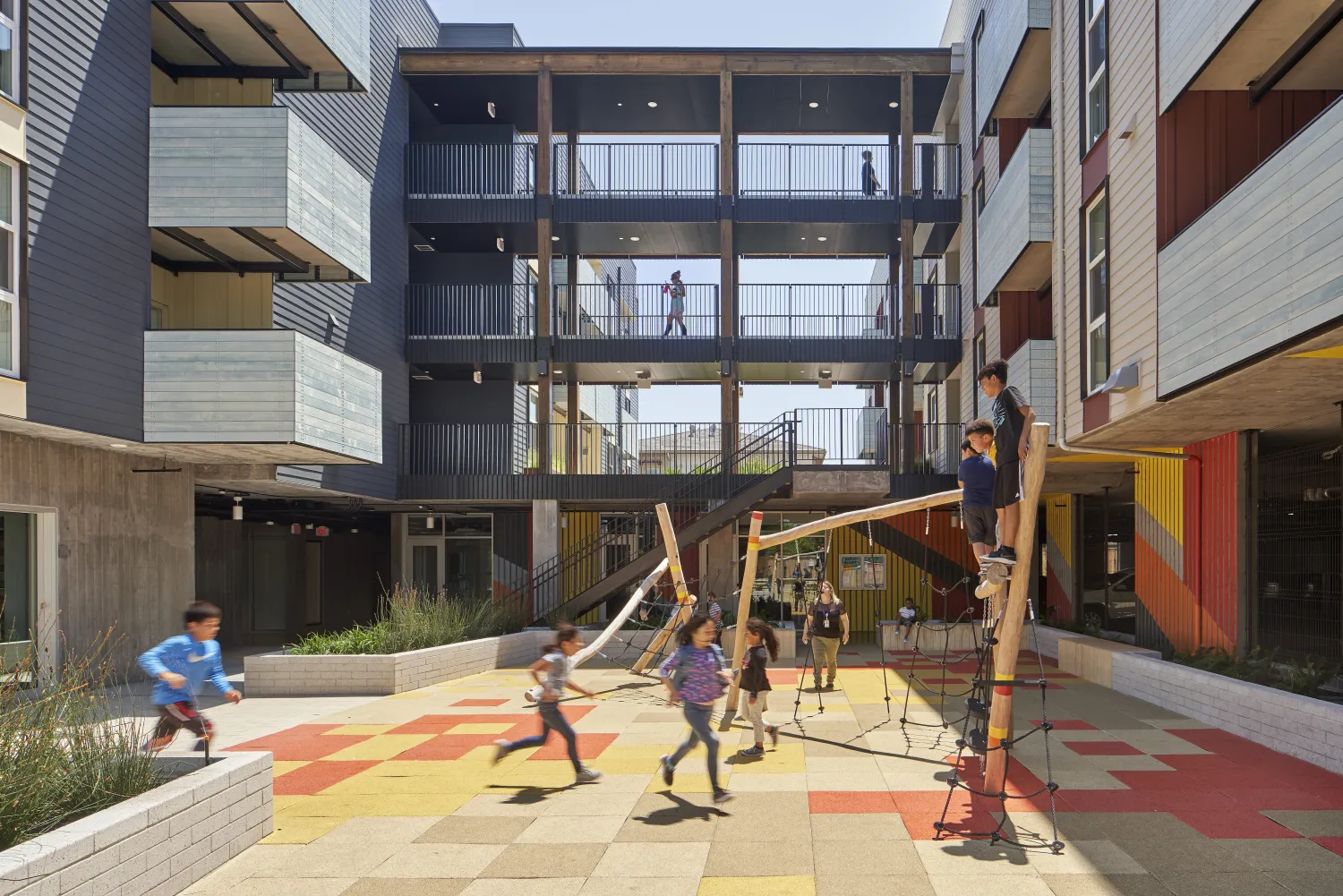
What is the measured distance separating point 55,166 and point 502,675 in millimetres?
10291

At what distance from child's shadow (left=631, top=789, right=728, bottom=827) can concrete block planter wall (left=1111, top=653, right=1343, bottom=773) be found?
19.1ft

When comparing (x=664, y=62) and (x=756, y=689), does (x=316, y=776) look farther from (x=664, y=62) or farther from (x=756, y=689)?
(x=664, y=62)

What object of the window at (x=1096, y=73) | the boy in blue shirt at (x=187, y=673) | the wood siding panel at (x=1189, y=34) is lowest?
the boy in blue shirt at (x=187, y=673)

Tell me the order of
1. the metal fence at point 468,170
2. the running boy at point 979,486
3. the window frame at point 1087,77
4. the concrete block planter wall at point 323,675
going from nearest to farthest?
1. the running boy at point 979,486
2. the window frame at point 1087,77
3. the concrete block planter wall at point 323,675
4. the metal fence at point 468,170

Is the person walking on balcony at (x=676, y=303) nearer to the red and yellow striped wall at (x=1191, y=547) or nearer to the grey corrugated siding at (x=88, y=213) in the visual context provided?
the red and yellow striped wall at (x=1191, y=547)

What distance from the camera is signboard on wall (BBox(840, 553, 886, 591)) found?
2991 centimetres

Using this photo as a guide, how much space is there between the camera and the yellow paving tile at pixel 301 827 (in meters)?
8.12

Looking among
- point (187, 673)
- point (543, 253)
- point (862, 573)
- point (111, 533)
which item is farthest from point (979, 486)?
point (862, 573)

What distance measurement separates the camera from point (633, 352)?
25844 mm

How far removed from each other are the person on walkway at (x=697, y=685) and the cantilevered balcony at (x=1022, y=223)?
1083cm

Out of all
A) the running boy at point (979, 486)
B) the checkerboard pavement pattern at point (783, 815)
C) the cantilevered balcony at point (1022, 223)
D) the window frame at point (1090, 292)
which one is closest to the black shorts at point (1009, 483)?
the running boy at point (979, 486)

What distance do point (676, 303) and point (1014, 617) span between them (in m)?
18.7

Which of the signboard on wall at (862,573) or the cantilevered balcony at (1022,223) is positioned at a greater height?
the cantilevered balcony at (1022,223)

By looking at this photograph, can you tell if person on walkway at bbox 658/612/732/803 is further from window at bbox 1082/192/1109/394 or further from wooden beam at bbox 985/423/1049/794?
window at bbox 1082/192/1109/394
